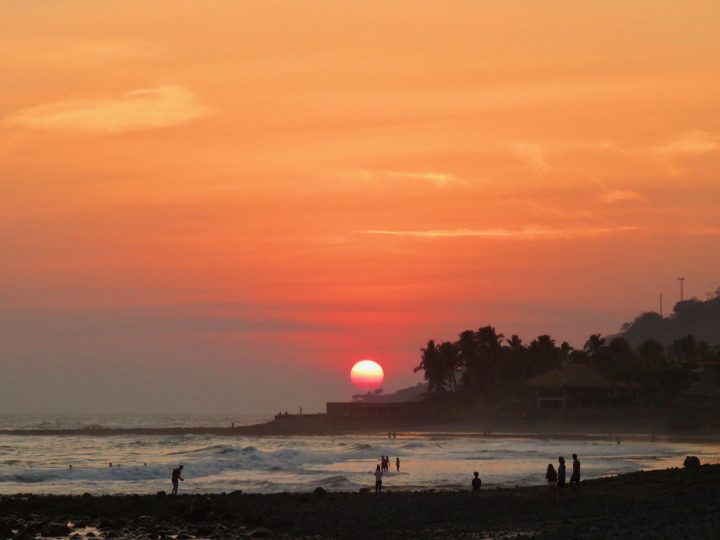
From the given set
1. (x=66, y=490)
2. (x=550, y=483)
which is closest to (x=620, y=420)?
(x=66, y=490)

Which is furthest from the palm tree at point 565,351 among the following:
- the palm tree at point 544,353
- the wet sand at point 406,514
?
the wet sand at point 406,514

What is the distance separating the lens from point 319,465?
7662cm

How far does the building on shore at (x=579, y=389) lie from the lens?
140 metres

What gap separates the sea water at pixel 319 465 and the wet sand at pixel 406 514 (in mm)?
11333

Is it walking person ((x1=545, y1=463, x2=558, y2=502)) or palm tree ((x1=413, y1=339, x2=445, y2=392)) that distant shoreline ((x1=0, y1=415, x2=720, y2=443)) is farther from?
walking person ((x1=545, y1=463, x2=558, y2=502))

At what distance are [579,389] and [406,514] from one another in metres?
108

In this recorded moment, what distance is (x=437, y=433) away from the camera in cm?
13912

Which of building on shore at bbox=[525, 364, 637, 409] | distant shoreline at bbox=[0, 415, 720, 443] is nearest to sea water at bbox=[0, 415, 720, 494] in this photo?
distant shoreline at bbox=[0, 415, 720, 443]

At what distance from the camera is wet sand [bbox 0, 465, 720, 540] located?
29.0 meters

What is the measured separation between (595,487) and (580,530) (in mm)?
13534

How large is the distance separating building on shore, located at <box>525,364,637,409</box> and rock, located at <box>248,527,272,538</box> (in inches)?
4342

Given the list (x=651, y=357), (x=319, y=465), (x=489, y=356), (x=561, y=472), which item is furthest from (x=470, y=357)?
(x=561, y=472)

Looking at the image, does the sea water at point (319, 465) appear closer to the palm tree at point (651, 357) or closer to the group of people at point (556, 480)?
the group of people at point (556, 480)

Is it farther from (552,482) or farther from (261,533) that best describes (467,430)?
(261,533)
